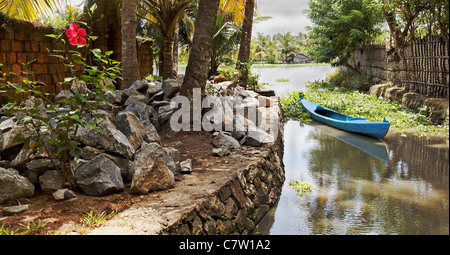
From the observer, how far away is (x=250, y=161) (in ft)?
15.3

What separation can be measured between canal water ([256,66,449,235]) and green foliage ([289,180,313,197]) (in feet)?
0.17

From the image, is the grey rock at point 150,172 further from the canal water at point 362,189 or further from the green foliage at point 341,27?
the green foliage at point 341,27

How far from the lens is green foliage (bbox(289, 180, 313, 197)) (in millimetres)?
5020

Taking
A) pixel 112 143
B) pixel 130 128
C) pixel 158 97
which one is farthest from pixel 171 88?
pixel 112 143

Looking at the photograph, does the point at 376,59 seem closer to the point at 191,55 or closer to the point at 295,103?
the point at 295,103

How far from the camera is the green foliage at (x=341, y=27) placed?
1620 cm

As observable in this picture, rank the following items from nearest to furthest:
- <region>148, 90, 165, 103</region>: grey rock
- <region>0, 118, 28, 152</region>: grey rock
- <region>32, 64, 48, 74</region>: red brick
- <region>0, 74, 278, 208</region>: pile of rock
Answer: <region>0, 74, 278, 208</region>: pile of rock → <region>0, 118, 28, 152</region>: grey rock → <region>148, 90, 165, 103</region>: grey rock → <region>32, 64, 48, 74</region>: red brick

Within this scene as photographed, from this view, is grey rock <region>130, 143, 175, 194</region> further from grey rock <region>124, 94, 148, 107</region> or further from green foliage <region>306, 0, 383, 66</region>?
green foliage <region>306, 0, 383, 66</region>

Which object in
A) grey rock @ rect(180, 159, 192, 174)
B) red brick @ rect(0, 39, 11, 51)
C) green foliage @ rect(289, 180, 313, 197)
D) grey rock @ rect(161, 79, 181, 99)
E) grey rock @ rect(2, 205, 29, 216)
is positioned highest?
red brick @ rect(0, 39, 11, 51)

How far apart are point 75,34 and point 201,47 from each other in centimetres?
248

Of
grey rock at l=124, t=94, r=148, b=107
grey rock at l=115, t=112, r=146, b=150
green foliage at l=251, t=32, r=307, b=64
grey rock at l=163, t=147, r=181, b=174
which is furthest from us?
green foliage at l=251, t=32, r=307, b=64

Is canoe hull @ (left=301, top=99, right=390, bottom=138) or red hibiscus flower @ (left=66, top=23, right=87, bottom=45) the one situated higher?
red hibiscus flower @ (left=66, top=23, right=87, bottom=45)

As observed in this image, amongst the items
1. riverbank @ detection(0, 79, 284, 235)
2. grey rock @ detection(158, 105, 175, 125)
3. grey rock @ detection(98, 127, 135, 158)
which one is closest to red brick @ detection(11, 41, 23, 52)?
grey rock @ detection(158, 105, 175, 125)
